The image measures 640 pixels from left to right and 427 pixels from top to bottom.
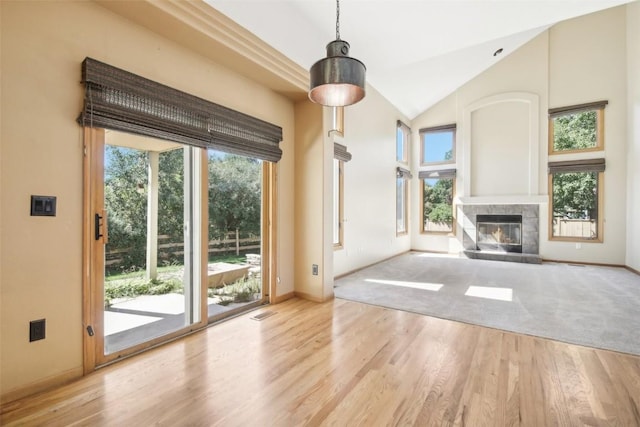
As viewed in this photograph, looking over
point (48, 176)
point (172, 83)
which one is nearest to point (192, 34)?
point (172, 83)

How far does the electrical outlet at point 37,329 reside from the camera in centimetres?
184

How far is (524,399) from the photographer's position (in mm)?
1822

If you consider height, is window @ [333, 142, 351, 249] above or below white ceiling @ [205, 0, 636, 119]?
below

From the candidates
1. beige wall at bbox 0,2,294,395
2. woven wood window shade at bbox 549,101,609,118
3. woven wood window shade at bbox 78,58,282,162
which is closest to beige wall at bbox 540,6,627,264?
woven wood window shade at bbox 549,101,609,118

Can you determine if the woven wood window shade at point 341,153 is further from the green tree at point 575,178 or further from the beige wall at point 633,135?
the beige wall at point 633,135

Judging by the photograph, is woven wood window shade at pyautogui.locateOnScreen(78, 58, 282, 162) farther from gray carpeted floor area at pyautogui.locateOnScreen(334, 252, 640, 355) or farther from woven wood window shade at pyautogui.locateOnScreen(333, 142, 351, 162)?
gray carpeted floor area at pyautogui.locateOnScreen(334, 252, 640, 355)

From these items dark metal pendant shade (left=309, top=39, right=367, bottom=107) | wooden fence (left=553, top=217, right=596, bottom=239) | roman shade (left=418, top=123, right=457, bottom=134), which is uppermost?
roman shade (left=418, top=123, right=457, bottom=134)

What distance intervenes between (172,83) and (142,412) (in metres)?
2.48

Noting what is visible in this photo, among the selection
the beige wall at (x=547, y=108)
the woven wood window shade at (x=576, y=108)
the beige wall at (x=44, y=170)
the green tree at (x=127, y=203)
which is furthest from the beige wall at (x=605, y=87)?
the beige wall at (x=44, y=170)

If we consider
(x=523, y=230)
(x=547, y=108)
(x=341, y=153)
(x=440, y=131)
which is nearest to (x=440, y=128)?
(x=440, y=131)

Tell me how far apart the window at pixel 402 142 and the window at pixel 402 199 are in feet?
1.40

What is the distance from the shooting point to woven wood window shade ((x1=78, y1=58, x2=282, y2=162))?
6.84 feet

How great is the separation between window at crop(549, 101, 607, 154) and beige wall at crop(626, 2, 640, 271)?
1.57 feet

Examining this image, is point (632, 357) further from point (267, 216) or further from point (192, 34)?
point (192, 34)
